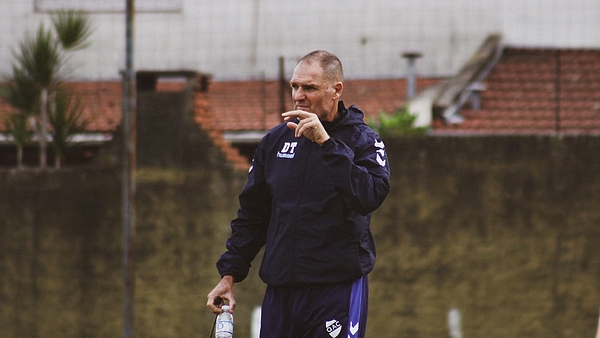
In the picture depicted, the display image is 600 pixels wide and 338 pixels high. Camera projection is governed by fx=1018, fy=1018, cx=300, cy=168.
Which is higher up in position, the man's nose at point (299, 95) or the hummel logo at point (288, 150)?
the man's nose at point (299, 95)

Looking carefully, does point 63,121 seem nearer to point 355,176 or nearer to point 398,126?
point 398,126

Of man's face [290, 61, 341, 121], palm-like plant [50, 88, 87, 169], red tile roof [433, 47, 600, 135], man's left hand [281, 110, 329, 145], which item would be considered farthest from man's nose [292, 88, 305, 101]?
palm-like plant [50, 88, 87, 169]

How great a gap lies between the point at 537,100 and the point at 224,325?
21.1 ft

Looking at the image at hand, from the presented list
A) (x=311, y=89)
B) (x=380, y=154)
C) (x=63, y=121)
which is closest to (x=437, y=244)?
(x=63, y=121)

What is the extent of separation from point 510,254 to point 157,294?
3.31m

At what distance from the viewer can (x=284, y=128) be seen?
4852 millimetres

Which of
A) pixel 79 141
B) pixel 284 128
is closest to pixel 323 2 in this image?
pixel 79 141

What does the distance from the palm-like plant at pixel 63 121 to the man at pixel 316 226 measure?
557 cm

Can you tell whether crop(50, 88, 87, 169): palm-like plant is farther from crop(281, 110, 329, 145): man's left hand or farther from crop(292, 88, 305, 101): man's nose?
crop(281, 110, 329, 145): man's left hand

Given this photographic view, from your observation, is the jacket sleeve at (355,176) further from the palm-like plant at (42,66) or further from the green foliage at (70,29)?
the green foliage at (70,29)

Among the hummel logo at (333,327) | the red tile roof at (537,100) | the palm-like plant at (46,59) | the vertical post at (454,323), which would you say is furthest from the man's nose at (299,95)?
Result: the palm-like plant at (46,59)

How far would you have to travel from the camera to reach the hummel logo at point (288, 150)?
15.5 feet

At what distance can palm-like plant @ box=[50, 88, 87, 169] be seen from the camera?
9953 mm

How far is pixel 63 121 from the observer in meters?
9.97
